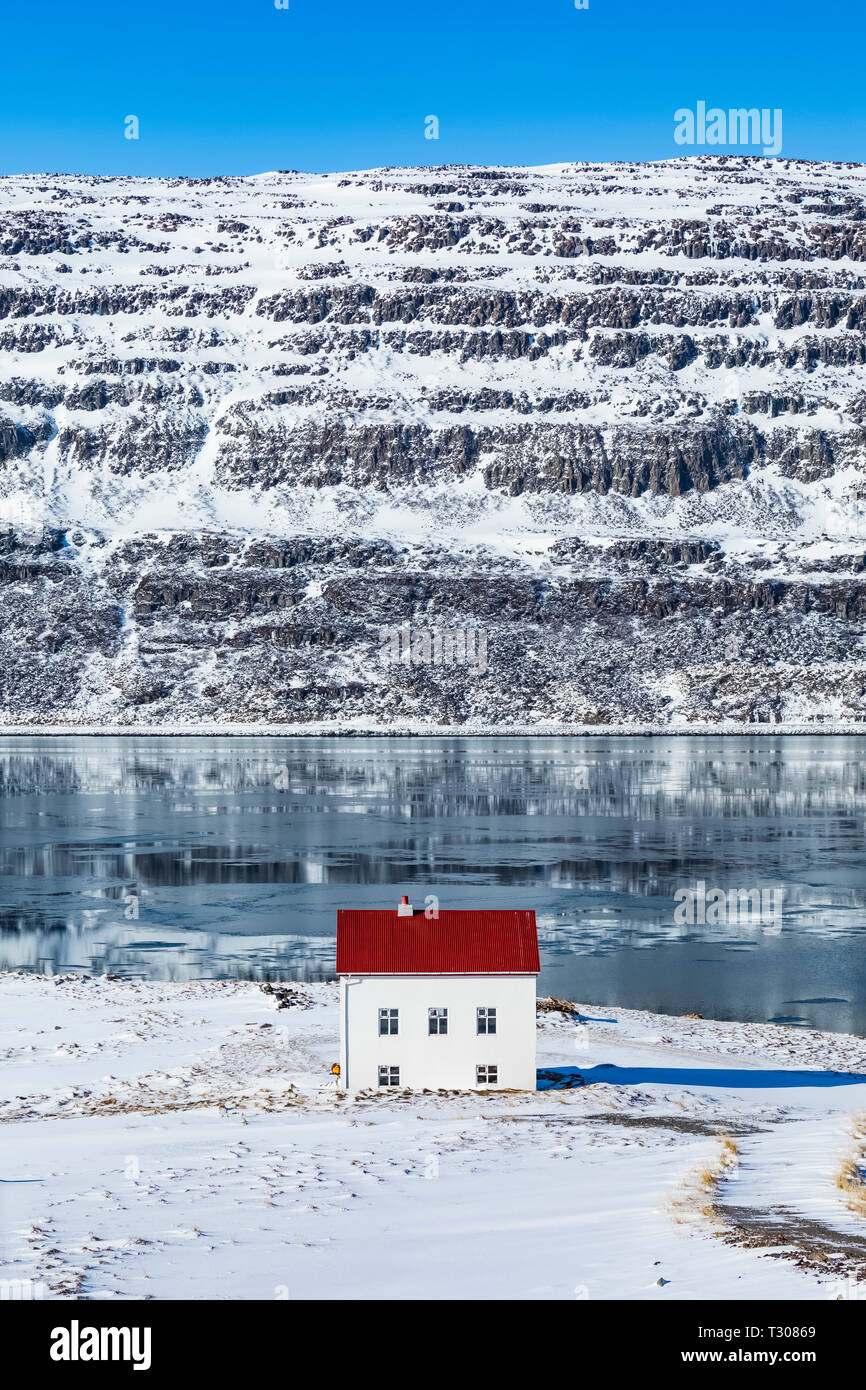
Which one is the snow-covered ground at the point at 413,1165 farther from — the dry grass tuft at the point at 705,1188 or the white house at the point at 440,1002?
the white house at the point at 440,1002

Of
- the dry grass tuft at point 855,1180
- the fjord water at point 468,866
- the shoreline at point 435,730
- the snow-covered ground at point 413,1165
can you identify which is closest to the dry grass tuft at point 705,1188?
the snow-covered ground at point 413,1165

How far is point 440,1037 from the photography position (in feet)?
73.6

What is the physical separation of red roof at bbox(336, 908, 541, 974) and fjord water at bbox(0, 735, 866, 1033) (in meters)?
9.49

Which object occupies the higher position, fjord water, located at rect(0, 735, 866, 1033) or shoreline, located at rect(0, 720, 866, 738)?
shoreline, located at rect(0, 720, 866, 738)

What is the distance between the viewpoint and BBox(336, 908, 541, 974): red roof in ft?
71.5

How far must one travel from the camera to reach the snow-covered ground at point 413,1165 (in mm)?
12352

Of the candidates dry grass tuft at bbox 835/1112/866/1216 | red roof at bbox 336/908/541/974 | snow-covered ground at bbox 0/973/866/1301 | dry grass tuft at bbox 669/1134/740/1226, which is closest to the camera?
snow-covered ground at bbox 0/973/866/1301

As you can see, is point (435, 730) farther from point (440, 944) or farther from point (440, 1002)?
point (440, 1002)

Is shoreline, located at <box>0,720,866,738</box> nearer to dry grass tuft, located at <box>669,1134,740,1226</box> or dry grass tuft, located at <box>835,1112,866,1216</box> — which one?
dry grass tuft, located at <box>835,1112,866,1216</box>

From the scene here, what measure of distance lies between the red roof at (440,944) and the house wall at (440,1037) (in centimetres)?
17

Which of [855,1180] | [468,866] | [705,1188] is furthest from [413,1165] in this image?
[468,866]

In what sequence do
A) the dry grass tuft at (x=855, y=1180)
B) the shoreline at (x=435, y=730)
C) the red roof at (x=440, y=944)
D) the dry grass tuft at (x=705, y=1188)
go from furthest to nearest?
the shoreline at (x=435, y=730), the red roof at (x=440, y=944), the dry grass tuft at (x=855, y=1180), the dry grass tuft at (x=705, y=1188)

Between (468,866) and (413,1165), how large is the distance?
33428 millimetres

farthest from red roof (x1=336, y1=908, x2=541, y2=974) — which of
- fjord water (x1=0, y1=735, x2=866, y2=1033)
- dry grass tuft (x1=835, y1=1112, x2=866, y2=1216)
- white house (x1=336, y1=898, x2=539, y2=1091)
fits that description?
fjord water (x1=0, y1=735, x2=866, y2=1033)
